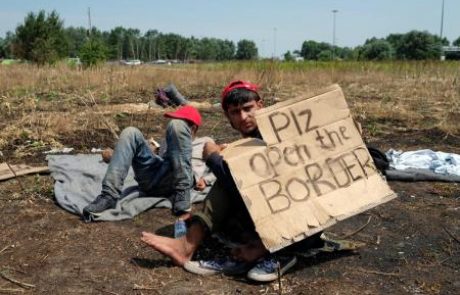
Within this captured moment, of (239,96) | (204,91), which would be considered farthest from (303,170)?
(204,91)

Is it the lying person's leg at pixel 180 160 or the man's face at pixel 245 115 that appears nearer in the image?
the man's face at pixel 245 115

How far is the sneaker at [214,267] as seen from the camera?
2.30 meters

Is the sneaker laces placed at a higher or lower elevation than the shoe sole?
higher

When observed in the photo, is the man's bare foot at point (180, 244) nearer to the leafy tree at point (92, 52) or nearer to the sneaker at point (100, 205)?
the sneaker at point (100, 205)

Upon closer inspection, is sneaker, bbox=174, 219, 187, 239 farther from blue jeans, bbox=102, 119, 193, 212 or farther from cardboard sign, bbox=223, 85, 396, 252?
cardboard sign, bbox=223, 85, 396, 252

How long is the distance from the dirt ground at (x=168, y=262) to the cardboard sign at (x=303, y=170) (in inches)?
11.1

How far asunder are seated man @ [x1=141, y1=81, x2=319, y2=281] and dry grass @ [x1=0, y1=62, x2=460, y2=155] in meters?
3.23

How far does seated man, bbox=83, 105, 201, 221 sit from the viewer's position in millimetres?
3043

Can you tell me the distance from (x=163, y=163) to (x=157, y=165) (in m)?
0.05

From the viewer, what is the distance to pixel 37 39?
960 inches

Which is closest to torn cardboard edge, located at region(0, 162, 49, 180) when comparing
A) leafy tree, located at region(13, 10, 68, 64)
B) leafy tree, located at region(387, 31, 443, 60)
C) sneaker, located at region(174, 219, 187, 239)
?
sneaker, located at region(174, 219, 187, 239)

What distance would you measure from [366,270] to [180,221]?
1.01m

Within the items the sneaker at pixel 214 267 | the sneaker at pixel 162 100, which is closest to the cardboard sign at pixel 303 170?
the sneaker at pixel 214 267

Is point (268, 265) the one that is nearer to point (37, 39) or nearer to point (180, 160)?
point (180, 160)
